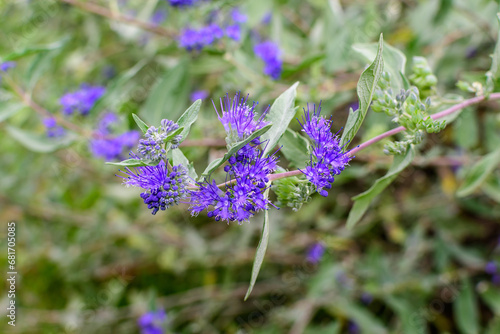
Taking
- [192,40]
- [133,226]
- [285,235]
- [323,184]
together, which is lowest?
[285,235]

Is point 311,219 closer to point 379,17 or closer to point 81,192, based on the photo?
point 379,17

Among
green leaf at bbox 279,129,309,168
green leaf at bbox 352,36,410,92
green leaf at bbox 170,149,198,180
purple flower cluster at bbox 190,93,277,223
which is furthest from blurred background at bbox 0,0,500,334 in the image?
purple flower cluster at bbox 190,93,277,223

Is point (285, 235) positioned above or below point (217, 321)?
above

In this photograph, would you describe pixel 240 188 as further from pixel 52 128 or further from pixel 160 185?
pixel 52 128

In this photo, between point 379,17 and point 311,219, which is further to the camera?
point 311,219

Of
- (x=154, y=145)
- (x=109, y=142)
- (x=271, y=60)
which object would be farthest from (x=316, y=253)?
(x=154, y=145)

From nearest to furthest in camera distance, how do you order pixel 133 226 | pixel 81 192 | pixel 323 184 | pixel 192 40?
pixel 323 184
pixel 192 40
pixel 133 226
pixel 81 192

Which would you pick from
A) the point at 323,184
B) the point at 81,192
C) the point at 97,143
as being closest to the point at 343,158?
the point at 323,184

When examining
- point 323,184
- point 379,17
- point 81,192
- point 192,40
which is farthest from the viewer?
point 81,192
